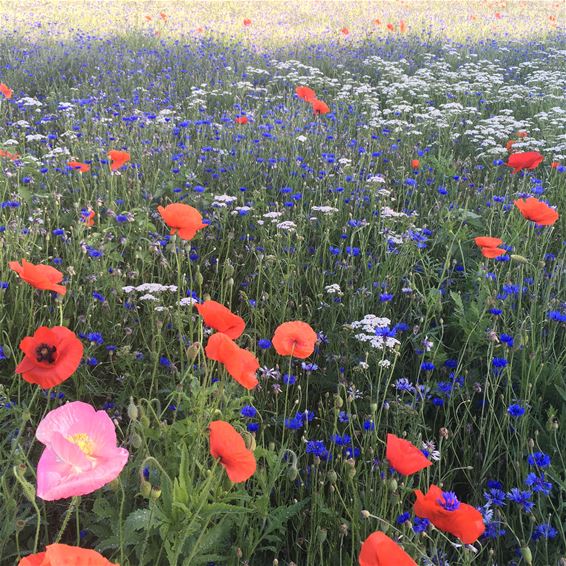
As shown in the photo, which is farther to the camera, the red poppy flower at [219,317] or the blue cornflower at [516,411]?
the blue cornflower at [516,411]

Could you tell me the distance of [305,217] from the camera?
10.3 feet

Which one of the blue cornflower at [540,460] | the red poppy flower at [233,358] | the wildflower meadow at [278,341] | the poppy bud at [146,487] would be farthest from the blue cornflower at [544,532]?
the poppy bud at [146,487]

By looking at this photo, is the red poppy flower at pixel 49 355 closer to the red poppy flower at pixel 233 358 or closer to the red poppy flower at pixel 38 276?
the red poppy flower at pixel 38 276

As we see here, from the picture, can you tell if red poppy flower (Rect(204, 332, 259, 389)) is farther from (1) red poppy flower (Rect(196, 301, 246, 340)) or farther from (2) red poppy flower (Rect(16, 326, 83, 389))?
(2) red poppy flower (Rect(16, 326, 83, 389))

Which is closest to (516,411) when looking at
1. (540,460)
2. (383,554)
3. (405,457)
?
(540,460)

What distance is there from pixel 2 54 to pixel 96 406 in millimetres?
6540

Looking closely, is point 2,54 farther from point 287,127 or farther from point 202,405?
point 202,405

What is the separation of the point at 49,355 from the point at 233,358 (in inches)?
18.8

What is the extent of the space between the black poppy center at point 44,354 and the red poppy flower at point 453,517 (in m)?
0.87

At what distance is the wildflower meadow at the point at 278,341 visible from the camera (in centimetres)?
132

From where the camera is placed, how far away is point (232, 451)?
112 cm

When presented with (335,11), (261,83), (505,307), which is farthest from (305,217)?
(335,11)

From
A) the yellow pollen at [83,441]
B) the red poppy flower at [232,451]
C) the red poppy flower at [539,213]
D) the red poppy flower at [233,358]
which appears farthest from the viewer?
the red poppy flower at [539,213]

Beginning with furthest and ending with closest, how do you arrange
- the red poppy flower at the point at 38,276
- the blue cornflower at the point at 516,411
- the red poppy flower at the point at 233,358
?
the blue cornflower at the point at 516,411 → the red poppy flower at the point at 38,276 → the red poppy flower at the point at 233,358
